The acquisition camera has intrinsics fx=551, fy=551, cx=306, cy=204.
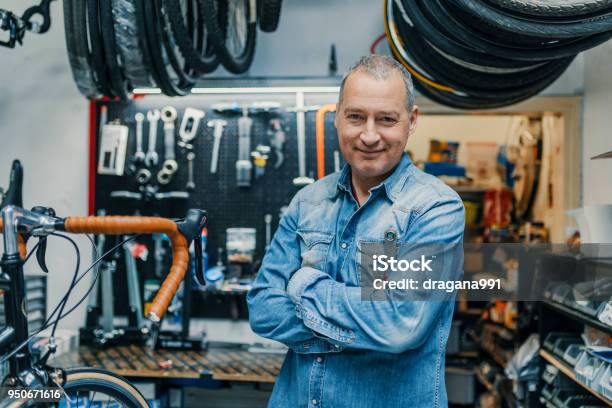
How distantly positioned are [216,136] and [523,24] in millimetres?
1907

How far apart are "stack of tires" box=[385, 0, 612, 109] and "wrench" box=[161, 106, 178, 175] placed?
135cm

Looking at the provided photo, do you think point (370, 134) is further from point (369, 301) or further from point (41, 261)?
point (41, 261)

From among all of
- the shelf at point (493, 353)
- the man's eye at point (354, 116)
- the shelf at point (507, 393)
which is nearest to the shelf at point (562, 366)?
the shelf at point (507, 393)

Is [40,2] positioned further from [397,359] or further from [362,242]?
[397,359]

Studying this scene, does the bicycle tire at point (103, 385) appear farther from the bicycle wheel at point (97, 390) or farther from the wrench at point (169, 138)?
the wrench at point (169, 138)

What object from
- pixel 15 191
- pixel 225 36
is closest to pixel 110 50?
pixel 225 36

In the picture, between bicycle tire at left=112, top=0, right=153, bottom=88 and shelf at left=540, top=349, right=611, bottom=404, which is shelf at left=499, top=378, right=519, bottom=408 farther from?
bicycle tire at left=112, top=0, right=153, bottom=88

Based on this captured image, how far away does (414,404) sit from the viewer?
4.52 feet

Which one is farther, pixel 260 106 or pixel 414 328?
pixel 260 106

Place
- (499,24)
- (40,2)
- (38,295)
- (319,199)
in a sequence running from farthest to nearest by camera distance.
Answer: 1. (38,295)
2. (40,2)
3. (499,24)
4. (319,199)

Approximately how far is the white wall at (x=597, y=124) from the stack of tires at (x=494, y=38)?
0.35 metres

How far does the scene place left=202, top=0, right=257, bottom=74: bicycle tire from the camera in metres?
2.35

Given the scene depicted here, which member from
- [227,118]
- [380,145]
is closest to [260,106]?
[227,118]

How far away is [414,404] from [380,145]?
654 millimetres
